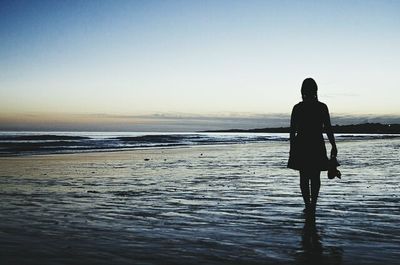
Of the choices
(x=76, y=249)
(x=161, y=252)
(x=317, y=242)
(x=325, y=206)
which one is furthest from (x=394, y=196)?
(x=76, y=249)

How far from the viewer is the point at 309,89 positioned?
6.59 meters

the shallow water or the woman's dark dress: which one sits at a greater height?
the woman's dark dress

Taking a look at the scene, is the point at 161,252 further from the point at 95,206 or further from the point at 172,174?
the point at 172,174

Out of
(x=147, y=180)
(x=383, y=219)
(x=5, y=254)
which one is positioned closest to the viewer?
(x=5, y=254)

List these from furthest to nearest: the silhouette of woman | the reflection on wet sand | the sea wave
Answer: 1. the sea wave
2. the silhouette of woman
3. the reflection on wet sand

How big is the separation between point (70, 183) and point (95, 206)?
4.07 m

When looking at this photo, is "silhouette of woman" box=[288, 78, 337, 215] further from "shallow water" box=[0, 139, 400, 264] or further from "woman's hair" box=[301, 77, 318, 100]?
"shallow water" box=[0, 139, 400, 264]

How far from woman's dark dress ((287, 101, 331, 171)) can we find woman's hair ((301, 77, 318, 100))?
0.32 ft

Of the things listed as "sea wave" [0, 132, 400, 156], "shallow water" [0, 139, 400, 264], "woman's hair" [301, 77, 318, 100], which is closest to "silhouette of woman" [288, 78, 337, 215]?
"woman's hair" [301, 77, 318, 100]

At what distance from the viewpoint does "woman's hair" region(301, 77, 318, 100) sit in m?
6.59

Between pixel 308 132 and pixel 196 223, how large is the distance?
7.49 ft

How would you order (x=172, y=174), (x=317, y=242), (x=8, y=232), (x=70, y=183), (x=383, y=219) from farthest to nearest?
(x=172, y=174) < (x=70, y=183) < (x=383, y=219) < (x=8, y=232) < (x=317, y=242)

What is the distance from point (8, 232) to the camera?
5664 millimetres

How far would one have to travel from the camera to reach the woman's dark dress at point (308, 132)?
6532 mm
